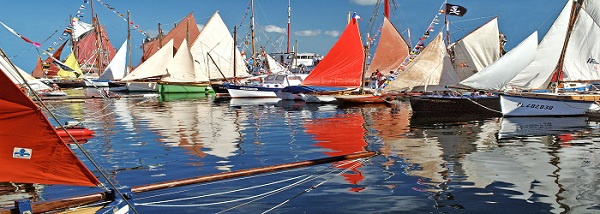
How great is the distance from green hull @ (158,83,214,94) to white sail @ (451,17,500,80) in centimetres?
3151

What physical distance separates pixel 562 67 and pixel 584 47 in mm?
1880

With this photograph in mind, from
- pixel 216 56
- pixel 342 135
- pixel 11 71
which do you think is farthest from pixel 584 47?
pixel 216 56

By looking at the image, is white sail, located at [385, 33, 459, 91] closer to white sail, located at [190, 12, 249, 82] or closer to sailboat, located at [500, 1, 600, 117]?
sailboat, located at [500, 1, 600, 117]

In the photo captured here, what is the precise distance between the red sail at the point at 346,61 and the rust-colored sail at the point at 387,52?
11.5m

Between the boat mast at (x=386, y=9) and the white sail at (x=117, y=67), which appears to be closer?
the boat mast at (x=386, y=9)

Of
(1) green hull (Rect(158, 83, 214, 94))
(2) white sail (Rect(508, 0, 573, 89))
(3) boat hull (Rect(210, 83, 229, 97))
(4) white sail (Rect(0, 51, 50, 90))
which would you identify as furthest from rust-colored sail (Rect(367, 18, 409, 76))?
(4) white sail (Rect(0, 51, 50, 90))

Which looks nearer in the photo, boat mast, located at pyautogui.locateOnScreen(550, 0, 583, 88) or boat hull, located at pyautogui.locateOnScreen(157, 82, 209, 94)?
boat mast, located at pyautogui.locateOnScreen(550, 0, 583, 88)

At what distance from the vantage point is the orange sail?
1522 centimetres

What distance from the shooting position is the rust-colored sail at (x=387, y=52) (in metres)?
58.2

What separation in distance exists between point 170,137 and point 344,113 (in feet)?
54.1

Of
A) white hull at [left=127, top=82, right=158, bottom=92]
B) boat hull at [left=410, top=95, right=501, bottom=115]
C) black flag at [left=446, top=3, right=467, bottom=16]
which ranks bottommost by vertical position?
white hull at [left=127, top=82, right=158, bottom=92]

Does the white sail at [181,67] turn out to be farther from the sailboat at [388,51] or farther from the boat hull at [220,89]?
the sailboat at [388,51]

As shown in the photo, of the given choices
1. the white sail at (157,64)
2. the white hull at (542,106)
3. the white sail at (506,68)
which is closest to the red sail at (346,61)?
the white sail at (506,68)

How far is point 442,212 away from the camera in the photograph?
10.4 m
